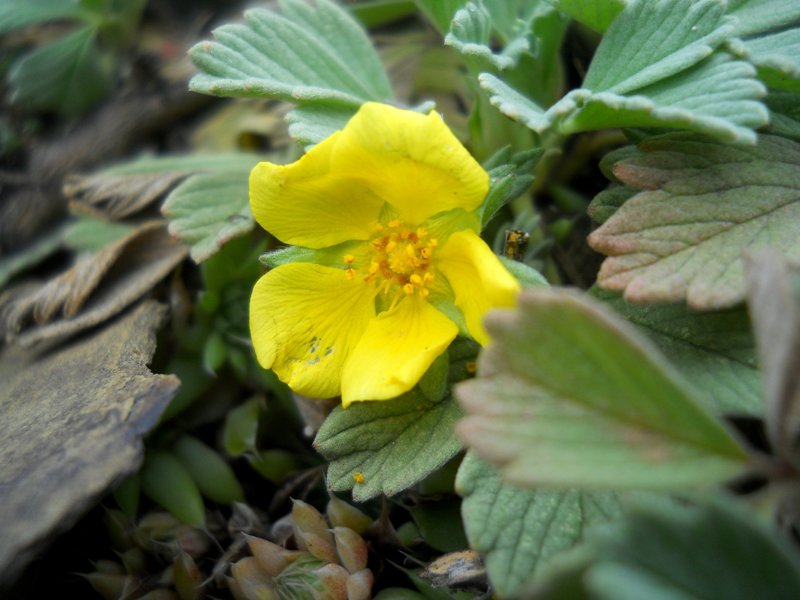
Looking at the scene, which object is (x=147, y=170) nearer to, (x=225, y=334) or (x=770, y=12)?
(x=225, y=334)

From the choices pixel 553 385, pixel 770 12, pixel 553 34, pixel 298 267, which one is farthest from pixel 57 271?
pixel 770 12

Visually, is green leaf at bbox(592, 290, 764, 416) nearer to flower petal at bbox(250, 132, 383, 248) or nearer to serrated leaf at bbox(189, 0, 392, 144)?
flower petal at bbox(250, 132, 383, 248)

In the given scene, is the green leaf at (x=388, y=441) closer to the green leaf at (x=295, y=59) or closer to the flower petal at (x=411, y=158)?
the flower petal at (x=411, y=158)

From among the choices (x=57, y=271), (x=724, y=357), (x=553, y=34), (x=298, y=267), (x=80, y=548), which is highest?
(x=553, y=34)

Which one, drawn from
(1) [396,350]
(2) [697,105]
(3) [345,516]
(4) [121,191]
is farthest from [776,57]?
(4) [121,191]

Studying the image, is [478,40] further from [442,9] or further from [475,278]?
[475,278]

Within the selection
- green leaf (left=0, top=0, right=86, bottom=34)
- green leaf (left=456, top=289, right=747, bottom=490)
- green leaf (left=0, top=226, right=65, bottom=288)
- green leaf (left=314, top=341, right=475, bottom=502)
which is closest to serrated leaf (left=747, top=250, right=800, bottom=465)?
green leaf (left=456, top=289, right=747, bottom=490)
